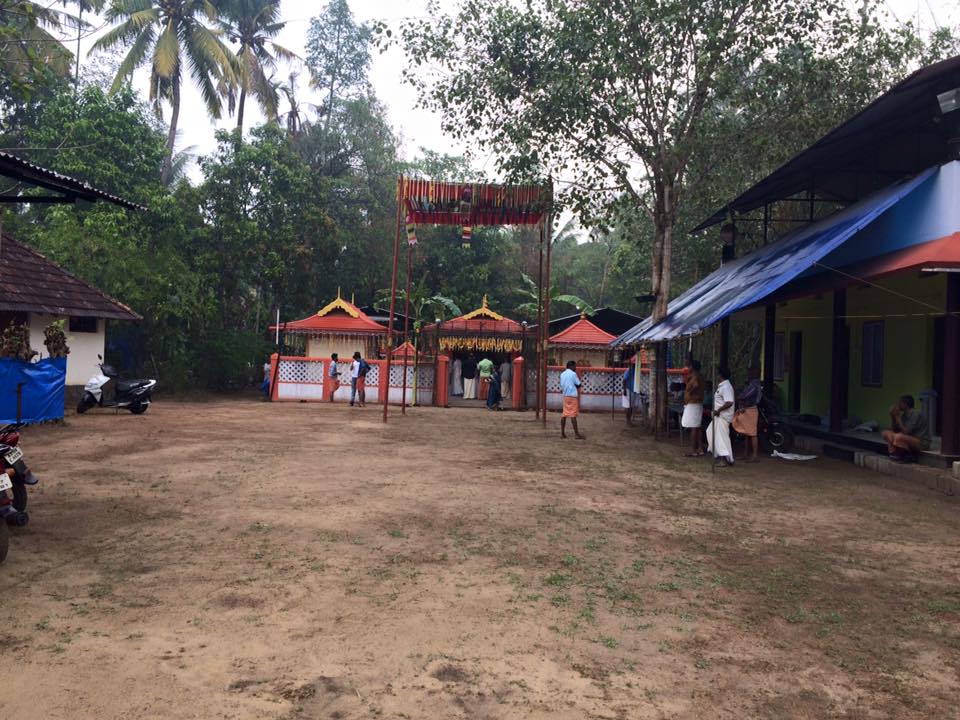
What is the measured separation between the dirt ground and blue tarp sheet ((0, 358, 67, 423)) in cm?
363

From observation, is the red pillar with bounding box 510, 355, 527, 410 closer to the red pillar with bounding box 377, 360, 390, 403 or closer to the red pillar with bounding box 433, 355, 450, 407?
the red pillar with bounding box 433, 355, 450, 407

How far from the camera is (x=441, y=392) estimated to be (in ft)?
74.8

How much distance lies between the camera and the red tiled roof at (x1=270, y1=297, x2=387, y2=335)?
24.5m

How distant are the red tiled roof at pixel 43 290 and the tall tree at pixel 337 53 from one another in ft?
56.0

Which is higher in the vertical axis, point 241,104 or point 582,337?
point 241,104

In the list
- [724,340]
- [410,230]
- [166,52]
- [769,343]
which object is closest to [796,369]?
[724,340]

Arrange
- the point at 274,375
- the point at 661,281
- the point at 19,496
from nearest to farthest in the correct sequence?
the point at 19,496, the point at 661,281, the point at 274,375

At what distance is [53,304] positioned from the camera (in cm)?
1591

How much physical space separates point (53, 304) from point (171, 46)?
1341cm

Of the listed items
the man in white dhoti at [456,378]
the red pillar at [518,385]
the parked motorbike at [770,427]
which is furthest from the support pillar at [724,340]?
the man in white dhoti at [456,378]

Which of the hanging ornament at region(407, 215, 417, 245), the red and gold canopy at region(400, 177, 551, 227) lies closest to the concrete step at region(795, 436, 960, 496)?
the red and gold canopy at region(400, 177, 551, 227)

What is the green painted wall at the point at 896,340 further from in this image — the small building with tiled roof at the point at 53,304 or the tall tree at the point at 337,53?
the tall tree at the point at 337,53

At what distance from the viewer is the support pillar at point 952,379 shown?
30.1ft

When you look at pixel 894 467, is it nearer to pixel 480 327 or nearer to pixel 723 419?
pixel 723 419
